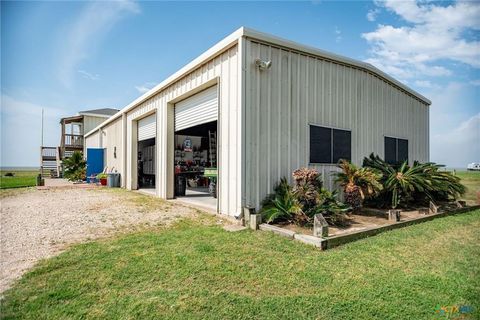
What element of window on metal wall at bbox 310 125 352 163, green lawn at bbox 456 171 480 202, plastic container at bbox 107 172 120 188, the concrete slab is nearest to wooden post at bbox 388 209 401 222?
window on metal wall at bbox 310 125 352 163

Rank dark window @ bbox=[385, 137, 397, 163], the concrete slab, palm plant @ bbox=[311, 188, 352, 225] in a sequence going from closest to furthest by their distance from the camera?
the concrete slab → palm plant @ bbox=[311, 188, 352, 225] → dark window @ bbox=[385, 137, 397, 163]

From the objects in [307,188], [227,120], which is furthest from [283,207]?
[227,120]

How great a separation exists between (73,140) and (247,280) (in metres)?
30.9

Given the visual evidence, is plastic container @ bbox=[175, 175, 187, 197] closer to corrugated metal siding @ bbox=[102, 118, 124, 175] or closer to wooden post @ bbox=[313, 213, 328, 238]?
corrugated metal siding @ bbox=[102, 118, 124, 175]

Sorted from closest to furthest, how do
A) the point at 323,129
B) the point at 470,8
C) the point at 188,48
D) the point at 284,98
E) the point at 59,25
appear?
1. the point at 470,8
2. the point at 59,25
3. the point at 284,98
4. the point at 323,129
5. the point at 188,48

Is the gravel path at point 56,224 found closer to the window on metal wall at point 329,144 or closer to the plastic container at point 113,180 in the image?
the window on metal wall at point 329,144

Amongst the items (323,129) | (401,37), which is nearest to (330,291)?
(323,129)

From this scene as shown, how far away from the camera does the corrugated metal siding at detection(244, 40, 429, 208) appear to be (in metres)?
6.12

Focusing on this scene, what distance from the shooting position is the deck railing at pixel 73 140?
91.0ft

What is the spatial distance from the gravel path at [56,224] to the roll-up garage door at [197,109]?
283cm

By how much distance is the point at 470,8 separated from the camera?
12.3 feet

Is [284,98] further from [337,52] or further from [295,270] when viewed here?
[295,270]

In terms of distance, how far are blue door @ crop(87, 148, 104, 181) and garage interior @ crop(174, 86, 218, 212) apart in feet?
28.2

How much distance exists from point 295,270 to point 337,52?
692 cm
